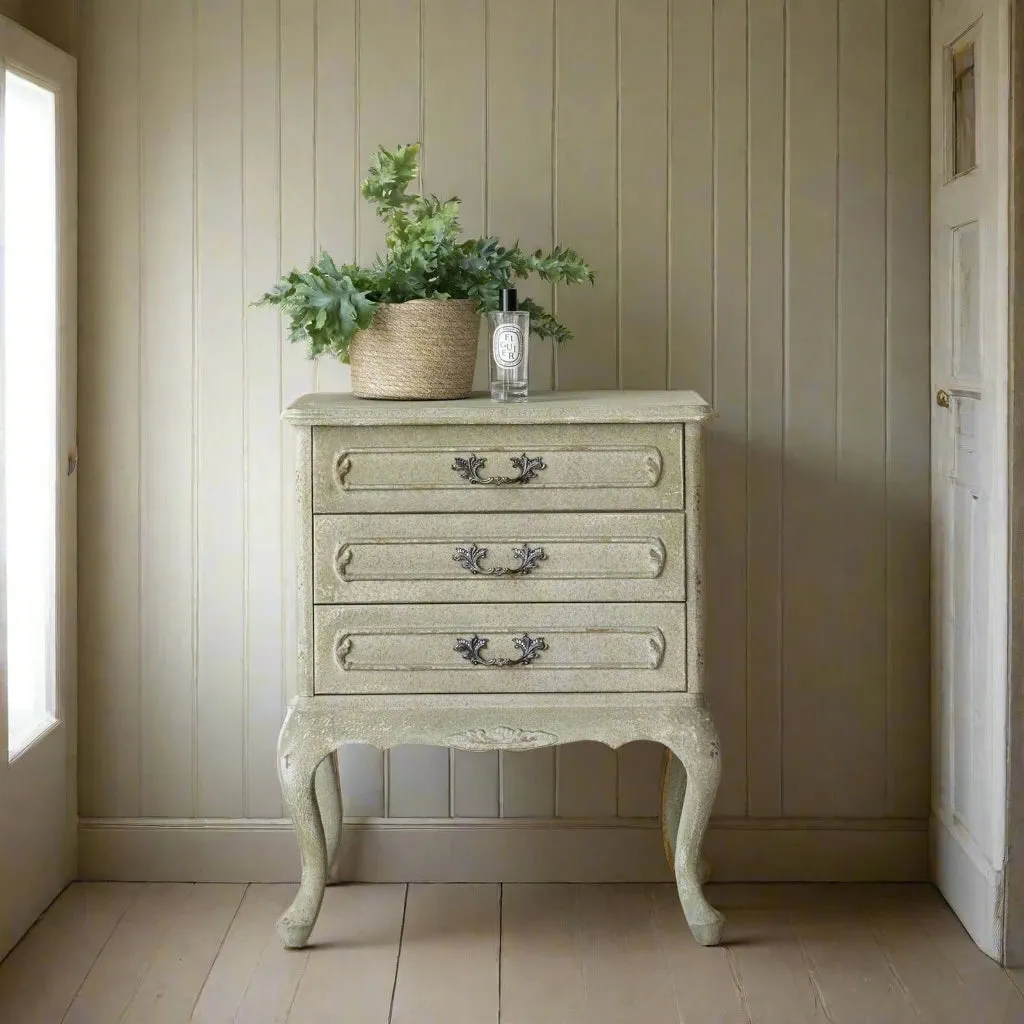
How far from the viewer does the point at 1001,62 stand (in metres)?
2.32

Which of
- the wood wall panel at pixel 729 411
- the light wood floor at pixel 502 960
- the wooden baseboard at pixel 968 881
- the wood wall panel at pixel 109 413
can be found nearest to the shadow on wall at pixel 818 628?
the wood wall panel at pixel 729 411

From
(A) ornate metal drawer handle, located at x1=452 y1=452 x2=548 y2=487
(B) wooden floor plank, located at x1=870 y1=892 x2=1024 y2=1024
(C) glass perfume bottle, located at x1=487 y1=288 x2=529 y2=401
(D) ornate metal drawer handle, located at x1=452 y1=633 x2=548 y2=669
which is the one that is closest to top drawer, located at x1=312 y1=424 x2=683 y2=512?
(A) ornate metal drawer handle, located at x1=452 y1=452 x2=548 y2=487

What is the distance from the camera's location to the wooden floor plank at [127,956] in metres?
2.28

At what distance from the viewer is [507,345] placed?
94.7 inches

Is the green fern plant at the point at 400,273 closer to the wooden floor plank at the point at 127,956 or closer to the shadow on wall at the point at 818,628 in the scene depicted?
the shadow on wall at the point at 818,628

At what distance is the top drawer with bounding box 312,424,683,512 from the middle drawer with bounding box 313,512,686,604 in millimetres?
25

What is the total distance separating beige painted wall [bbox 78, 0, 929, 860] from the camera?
2.75 meters

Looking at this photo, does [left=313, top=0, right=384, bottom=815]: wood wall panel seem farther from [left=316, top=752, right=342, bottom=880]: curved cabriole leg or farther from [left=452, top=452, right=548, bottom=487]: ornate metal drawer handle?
[left=316, top=752, right=342, bottom=880]: curved cabriole leg

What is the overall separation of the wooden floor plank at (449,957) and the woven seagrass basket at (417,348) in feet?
3.50

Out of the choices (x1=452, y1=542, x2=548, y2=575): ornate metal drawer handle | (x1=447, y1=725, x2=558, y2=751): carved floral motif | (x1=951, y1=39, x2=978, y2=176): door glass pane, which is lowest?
(x1=447, y1=725, x2=558, y2=751): carved floral motif

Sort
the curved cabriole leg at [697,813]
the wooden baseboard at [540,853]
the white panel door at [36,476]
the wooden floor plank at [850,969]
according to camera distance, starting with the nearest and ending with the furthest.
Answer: the wooden floor plank at [850,969] → the curved cabriole leg at [697,813] → the white panel door at [36,476] → the wooden baseboard at [540,853]

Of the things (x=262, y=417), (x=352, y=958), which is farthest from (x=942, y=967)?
(x=262, y=417)

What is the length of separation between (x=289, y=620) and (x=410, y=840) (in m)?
0.55

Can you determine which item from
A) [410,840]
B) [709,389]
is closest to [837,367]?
[709,389]
